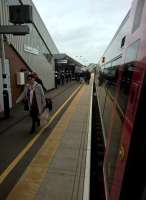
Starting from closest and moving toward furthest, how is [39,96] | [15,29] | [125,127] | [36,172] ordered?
1. [125,127]
2. [36,172]
3. [39,96]
4. [15,29]

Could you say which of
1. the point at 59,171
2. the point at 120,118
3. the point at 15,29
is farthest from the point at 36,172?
the point at 15,29

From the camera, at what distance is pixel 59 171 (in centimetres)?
423

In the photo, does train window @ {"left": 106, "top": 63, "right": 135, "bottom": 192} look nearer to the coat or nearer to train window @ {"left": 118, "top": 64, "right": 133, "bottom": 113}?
train window @ {"left": 118, "top": 64, "right": 133, "bottom": 113}

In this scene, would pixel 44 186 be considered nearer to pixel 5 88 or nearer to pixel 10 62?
pixel 5 88

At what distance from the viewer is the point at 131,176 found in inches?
67.8

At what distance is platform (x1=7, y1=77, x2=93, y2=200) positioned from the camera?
11.5ft

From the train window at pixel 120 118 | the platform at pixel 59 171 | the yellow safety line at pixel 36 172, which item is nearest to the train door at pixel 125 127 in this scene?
the train window at pixel 120 118

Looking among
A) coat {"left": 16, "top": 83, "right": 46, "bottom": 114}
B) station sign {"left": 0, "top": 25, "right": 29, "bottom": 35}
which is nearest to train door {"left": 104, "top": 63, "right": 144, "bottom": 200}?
coat {"left": 16, "top": 83, "right": 46, "bottom": 114}

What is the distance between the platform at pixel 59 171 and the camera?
3514 millimetres

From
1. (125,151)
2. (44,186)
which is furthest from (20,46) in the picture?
(125,151)

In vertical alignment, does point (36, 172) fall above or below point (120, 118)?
below

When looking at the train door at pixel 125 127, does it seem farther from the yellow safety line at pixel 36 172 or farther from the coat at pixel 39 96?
the coat at pixel 39 96

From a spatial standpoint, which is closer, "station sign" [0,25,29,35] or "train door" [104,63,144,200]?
"train door" [104,63,144,200]

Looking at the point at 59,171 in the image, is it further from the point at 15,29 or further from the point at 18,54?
the point at 18,54
